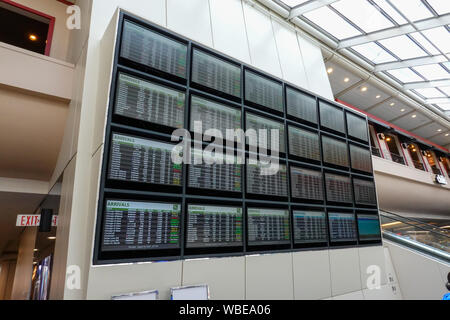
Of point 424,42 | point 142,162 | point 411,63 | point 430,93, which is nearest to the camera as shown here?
point 142,162

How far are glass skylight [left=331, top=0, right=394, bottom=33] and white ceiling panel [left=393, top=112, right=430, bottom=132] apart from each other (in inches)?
286

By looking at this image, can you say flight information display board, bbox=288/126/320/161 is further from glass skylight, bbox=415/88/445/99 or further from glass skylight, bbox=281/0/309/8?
glass skylight, bbox=415/88/445/99

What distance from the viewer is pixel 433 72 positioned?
9.07 m

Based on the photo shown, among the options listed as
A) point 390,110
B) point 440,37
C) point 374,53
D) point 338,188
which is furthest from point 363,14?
point 390,110

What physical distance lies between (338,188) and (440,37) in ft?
20.5

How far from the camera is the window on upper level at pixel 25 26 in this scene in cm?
457

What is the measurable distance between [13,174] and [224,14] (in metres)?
4.69

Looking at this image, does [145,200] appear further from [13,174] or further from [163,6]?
[13,174]

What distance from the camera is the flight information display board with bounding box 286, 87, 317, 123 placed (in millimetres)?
4363

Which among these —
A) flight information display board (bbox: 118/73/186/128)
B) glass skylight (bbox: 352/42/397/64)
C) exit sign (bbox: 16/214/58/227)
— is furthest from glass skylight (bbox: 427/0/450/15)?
exit sign (bbox: 16/214/58/227)

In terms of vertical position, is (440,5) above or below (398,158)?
above

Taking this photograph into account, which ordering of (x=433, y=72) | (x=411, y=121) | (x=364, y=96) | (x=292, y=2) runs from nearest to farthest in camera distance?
(x=292, y=2) < (x=433, y=72) < (x=364, y=96) < (x=411, y=121)

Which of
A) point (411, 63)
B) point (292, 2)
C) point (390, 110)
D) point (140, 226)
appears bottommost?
point (140, 226)

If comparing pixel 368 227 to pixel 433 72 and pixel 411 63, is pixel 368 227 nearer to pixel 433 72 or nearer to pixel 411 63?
pixel 411 63
